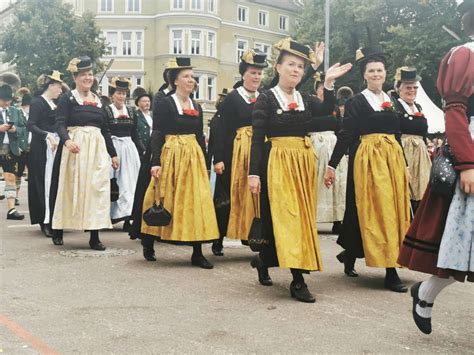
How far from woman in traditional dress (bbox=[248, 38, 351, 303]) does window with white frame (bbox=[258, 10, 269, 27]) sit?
58769 mm

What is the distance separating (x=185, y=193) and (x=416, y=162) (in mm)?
2964

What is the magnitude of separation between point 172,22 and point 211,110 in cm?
840

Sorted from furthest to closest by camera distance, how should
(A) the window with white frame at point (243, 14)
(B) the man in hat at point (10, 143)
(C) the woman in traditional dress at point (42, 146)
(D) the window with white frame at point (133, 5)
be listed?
1. (A) the window with white frame at point (243, 14)
2. (D) the window with white frame at point (133, 5)
3. (B) the man in hat at point (10, 143)
4. (C) the woman in traditional dress at point (42, 146)

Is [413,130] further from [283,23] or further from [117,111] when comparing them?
[283,23]

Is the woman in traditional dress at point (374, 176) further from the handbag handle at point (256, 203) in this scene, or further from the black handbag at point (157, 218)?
A: the black handbag at point (157, 218)

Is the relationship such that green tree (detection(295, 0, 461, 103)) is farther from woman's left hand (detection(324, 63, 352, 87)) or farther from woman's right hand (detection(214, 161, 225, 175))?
woman's left hand (detection(324, 63, 352, 87))

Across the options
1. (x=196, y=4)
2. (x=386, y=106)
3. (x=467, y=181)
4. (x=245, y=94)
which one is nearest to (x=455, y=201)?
(x=467, y=181)

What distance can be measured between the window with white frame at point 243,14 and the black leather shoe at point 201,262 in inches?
2223

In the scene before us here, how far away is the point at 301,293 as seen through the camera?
17.3 ft

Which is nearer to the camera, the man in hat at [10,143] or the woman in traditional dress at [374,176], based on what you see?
the woman in traditional dress at [374,176]

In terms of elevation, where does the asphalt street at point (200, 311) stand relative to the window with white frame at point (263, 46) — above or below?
below

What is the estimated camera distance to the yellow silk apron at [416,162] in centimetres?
785

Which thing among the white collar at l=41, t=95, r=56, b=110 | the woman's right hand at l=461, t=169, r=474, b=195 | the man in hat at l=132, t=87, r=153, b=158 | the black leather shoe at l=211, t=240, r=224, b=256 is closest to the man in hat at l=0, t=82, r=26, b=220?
the white collar at l=41, t=95, r=56, b=110

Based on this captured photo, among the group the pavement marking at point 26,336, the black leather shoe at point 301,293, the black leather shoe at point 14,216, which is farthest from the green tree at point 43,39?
the pavement marking at point 26,336
